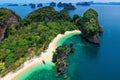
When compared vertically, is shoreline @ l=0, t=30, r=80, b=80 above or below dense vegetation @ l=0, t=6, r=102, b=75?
below

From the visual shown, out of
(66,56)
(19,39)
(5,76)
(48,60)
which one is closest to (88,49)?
(66,56)

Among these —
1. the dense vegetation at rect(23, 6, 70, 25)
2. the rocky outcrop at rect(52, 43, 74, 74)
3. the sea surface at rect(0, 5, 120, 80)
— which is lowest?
the sea surface at rect(0, 5, 120, 80)

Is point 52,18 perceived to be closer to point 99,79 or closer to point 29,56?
point 29,56

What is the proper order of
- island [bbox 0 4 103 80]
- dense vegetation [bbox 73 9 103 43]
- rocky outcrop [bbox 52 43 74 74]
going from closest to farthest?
rocky outcrop [bbox 52 43 74 74] → island [bbox 0 4 103 80] → dense vegetation [bbox 73 9 103 43]

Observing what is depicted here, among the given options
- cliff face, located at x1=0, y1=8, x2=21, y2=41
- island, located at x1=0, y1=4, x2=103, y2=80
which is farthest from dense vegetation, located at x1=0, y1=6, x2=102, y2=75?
cliff face, located at x1=0, y1=8, x2=21, y2=41

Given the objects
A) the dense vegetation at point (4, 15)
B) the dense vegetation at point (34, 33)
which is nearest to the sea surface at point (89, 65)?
the dense vegetation at point (34, 33)

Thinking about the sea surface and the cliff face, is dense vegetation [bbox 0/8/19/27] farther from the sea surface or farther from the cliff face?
the sea surface

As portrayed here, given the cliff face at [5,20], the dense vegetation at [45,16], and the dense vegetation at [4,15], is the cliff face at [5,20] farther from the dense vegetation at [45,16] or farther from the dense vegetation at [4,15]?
the dense vegetation at [45,16]

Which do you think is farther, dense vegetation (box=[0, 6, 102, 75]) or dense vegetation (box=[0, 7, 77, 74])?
dense vegetation (box=[0, 6, 102, 75])
